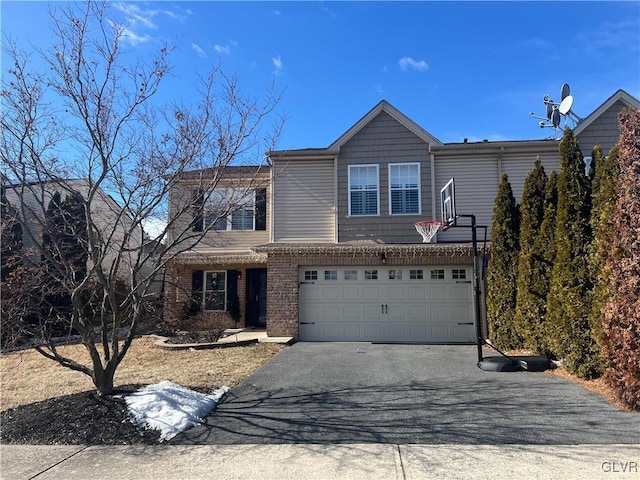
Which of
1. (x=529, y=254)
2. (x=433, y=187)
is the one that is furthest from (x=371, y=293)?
(x=529, y=254)

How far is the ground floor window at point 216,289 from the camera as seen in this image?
15.3 metres

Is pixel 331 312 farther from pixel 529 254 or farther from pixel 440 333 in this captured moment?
pixel 529 254

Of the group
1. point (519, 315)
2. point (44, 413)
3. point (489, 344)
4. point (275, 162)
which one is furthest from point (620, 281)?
point (275, 162)

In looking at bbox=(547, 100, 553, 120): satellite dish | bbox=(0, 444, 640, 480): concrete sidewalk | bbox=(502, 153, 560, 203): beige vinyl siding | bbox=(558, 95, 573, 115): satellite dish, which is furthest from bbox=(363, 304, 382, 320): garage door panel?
bbox=(547, 100, 553, 120): satellite dish

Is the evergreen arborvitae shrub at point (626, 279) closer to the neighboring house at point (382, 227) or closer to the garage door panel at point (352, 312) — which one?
the neighboring house at point (382, 227)

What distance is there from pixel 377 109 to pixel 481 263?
5.59 metres

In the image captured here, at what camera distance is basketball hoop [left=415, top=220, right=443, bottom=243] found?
1146 cm

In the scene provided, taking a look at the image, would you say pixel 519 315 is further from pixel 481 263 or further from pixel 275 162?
pixel 275 162

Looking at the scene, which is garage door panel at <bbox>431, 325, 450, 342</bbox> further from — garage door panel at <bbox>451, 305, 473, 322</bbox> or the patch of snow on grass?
the patch of snow on grass

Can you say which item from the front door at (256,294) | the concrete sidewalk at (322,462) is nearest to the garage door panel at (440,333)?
the front door at (256,294)

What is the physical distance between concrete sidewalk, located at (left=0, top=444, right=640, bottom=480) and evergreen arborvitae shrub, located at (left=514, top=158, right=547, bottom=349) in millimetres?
4896

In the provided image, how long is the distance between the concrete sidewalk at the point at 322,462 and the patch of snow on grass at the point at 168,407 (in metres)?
0.49

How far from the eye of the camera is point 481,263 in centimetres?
1230

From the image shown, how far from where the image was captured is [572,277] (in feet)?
24.1
